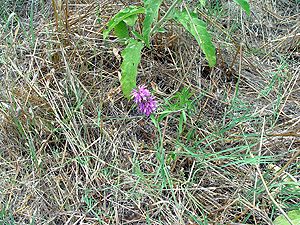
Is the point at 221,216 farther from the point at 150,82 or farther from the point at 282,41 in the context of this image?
the point at 282,41

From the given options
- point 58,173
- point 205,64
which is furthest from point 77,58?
point 205,64

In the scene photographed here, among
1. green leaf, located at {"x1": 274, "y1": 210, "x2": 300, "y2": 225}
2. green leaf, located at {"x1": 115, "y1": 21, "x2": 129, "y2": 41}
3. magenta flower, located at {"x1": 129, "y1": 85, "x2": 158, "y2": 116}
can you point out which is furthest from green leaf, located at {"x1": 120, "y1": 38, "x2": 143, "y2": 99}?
green leaf, located at {"x1": 274, "y1": 210, "x2": 300, "y2": 225}

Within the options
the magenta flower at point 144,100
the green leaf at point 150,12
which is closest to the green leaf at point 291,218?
the magenta flower at point 144,100

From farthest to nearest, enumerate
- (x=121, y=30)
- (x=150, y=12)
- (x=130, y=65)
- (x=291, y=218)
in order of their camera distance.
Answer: (x=121, y=30), (x=130, y=65), (x=150, y=12), (x=291, y=218)

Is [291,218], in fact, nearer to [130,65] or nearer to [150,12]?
[130,65]

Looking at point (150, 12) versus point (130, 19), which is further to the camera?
point (130, 19)

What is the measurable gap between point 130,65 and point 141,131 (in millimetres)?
561

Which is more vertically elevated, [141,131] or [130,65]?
[130,65]

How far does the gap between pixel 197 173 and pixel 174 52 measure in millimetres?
1140

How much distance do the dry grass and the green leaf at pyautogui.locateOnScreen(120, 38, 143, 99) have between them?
0.28 meters

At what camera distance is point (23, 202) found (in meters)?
1.52

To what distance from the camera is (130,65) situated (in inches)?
64.0

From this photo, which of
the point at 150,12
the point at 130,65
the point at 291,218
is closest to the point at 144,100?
the point at 130,65

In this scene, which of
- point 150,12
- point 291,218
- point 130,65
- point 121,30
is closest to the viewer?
point 291,218
